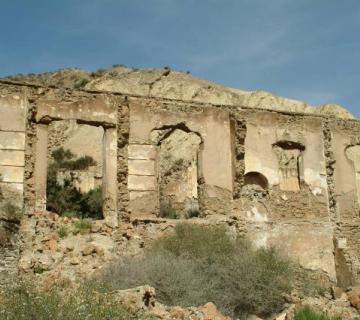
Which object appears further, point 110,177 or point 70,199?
point 70,199

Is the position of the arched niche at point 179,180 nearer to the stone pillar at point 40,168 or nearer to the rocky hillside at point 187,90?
the stone pillar at point 40,168

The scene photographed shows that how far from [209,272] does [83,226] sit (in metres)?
3.80

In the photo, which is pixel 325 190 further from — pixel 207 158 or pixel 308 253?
pixel 207 158

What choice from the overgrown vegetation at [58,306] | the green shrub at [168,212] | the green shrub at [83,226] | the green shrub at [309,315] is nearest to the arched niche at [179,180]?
the green shrub at [168,212]

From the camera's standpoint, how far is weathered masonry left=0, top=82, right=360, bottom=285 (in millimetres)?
16562

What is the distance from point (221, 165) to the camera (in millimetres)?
18516

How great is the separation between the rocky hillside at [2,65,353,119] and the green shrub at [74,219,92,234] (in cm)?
2139

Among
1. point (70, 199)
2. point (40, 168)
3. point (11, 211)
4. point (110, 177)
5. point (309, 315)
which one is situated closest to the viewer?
point (309, 315)

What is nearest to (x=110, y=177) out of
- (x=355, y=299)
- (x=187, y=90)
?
(x=355, y=299)

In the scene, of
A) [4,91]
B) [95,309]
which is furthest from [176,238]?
[95,309]

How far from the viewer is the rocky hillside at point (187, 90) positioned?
125 feet

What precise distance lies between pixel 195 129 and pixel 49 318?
446 inches

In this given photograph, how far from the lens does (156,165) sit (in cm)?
1764

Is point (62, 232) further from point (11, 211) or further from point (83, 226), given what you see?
point (11, 211)
